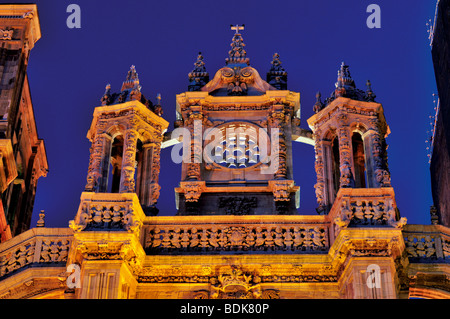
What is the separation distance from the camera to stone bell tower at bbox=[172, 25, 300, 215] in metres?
27.4

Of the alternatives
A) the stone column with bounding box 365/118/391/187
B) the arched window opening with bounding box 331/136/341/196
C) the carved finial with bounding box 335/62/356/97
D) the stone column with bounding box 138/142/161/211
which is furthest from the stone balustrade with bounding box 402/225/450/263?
the stone column with bounding box 138/142/161/211

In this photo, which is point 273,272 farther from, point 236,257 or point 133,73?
point 133,73

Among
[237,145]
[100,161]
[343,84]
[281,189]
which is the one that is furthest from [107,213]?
[343,84]

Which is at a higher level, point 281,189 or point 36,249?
point 281,189

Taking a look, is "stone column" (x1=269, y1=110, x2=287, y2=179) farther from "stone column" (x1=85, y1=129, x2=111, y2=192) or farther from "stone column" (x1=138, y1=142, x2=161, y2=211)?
"stone column" (x1=85, y1=129, x2=111, y2=192)

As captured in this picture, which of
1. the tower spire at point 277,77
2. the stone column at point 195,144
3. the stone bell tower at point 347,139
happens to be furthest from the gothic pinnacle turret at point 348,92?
the stone column at point 195,144

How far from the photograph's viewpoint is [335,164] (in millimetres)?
28359

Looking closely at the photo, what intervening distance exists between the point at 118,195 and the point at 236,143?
5.83 metres

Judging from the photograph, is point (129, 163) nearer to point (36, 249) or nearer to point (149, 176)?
point (149, 176)

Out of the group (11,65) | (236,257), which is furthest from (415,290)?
(11,65)

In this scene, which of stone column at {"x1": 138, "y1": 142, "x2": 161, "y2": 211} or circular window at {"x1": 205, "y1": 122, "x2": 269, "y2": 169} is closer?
stone column at {"x1": 138, "y1": 142, "x2": 161, "y2": 211}

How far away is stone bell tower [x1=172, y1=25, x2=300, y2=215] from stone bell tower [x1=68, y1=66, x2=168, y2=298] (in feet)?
3.76

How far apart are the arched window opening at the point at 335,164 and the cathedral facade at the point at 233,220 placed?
7cm
